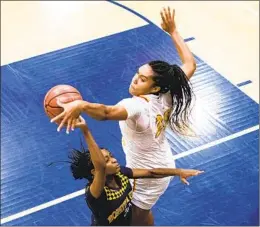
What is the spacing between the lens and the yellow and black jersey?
4.00 m

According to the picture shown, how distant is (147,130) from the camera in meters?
4.09

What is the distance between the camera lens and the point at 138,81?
4.03m

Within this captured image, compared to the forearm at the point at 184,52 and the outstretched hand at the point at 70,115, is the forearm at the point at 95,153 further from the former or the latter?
the forearm at the point at 184,52

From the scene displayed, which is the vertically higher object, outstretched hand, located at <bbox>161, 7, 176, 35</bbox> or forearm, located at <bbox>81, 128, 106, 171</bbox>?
outstretched hand, located at <bbox>161, 7, 176, 35</bbox>

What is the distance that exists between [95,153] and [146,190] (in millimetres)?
900

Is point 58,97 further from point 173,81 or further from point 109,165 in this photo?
point 173,81

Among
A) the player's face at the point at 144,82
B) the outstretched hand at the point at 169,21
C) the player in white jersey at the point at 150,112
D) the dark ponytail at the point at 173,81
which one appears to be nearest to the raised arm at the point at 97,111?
the player in white jersey at the point at 150,112

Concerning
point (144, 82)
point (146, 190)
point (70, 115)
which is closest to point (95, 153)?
point (70, 115)

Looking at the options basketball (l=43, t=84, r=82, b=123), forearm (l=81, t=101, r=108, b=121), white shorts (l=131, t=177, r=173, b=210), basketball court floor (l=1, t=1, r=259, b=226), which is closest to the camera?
forearm (l=81, t=101, r=108, b=121)

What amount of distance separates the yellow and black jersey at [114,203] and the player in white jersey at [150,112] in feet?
0.58

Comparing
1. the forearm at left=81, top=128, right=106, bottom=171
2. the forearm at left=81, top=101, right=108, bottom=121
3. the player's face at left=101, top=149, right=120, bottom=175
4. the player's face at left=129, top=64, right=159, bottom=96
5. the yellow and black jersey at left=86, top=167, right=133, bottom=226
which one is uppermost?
the forearm at left=81, top=101, right=108, bottom=121

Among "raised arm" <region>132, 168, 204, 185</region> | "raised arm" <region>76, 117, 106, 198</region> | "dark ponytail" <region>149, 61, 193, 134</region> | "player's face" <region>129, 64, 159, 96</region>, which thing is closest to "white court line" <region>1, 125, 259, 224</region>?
"raised arm" <region>132, 168, 204, 185</region>

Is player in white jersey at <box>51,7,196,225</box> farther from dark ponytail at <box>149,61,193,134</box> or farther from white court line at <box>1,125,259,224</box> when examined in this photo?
white court line at <box>1,125,259,224</box>

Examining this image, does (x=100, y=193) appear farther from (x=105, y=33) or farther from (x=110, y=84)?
(x=105, y=33)
